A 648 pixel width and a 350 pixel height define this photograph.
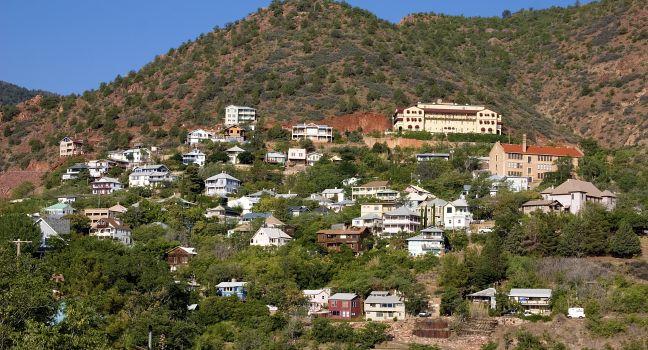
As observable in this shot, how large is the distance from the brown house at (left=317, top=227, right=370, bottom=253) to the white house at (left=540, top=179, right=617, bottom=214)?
13.7 metres

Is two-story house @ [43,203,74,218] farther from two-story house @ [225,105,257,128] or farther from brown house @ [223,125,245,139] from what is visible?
two-story house @ [225,105,257,128]

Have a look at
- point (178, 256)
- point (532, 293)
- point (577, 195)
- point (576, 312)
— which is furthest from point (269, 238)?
point (576, 312)

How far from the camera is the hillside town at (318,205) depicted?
A: 226 ft

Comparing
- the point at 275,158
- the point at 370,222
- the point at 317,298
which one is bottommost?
the point at 317,298

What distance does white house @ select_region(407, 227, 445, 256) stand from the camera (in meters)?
80.5

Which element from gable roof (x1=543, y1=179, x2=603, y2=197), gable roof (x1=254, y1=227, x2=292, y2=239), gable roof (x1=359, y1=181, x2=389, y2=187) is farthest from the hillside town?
gable roof (x1=359, y1=181, x2=389, y2=187)

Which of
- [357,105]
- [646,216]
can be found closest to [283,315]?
[646,216]

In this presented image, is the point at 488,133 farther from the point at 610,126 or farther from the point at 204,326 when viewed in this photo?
the point at 204,326

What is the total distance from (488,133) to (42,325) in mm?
73607

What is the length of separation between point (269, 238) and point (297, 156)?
22.5m

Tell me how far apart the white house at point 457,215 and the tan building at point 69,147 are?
42.7 meters

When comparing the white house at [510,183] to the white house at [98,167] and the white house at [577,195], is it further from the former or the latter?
the white house at [98,167]

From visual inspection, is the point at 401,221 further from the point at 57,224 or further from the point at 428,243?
the point at 57,224

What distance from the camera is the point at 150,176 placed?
102 meters
